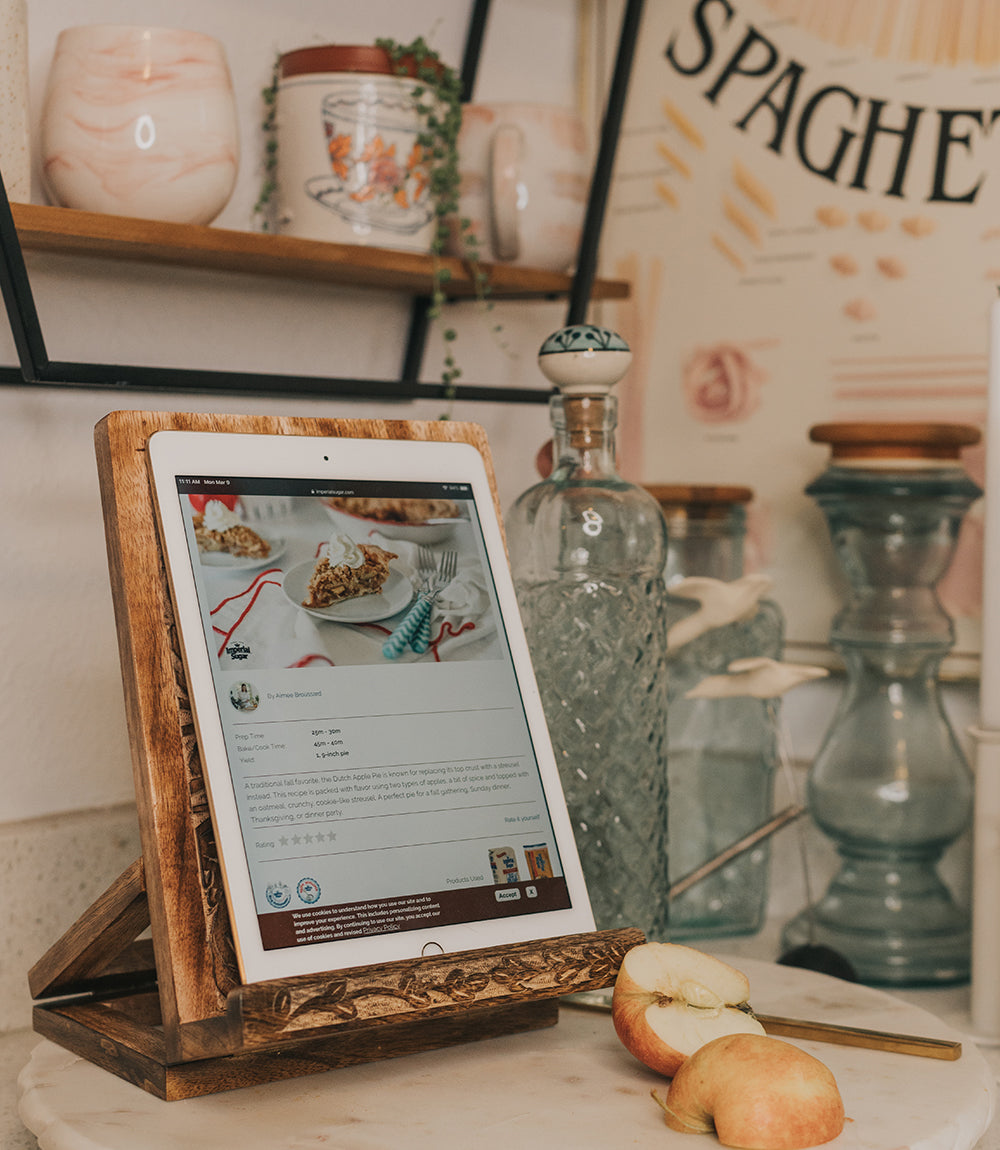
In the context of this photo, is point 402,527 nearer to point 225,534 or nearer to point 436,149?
point 225,534

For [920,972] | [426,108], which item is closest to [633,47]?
[426,108]

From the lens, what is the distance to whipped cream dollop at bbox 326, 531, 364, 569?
30.7 inches

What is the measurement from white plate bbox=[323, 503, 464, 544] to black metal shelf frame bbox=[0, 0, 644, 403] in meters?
0.24

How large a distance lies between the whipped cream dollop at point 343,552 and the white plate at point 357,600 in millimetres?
14

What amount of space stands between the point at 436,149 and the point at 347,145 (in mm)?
85

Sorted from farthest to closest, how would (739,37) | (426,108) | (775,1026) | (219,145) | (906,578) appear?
(739,37), (906,578), (426,108), (219,145), (775,1026)

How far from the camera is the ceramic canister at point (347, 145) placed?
1.02 meters

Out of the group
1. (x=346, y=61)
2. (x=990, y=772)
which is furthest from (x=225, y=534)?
(x=990, y=772)

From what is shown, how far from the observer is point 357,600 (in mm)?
778

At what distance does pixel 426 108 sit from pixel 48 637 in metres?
0.50

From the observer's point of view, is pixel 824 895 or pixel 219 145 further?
pixel 824 895

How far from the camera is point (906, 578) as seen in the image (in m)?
1.18

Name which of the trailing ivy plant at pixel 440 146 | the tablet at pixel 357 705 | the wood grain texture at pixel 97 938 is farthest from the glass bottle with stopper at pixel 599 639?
the wood grain texture at pixel 97 938

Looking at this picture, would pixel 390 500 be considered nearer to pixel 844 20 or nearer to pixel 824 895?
pixel 824 895
